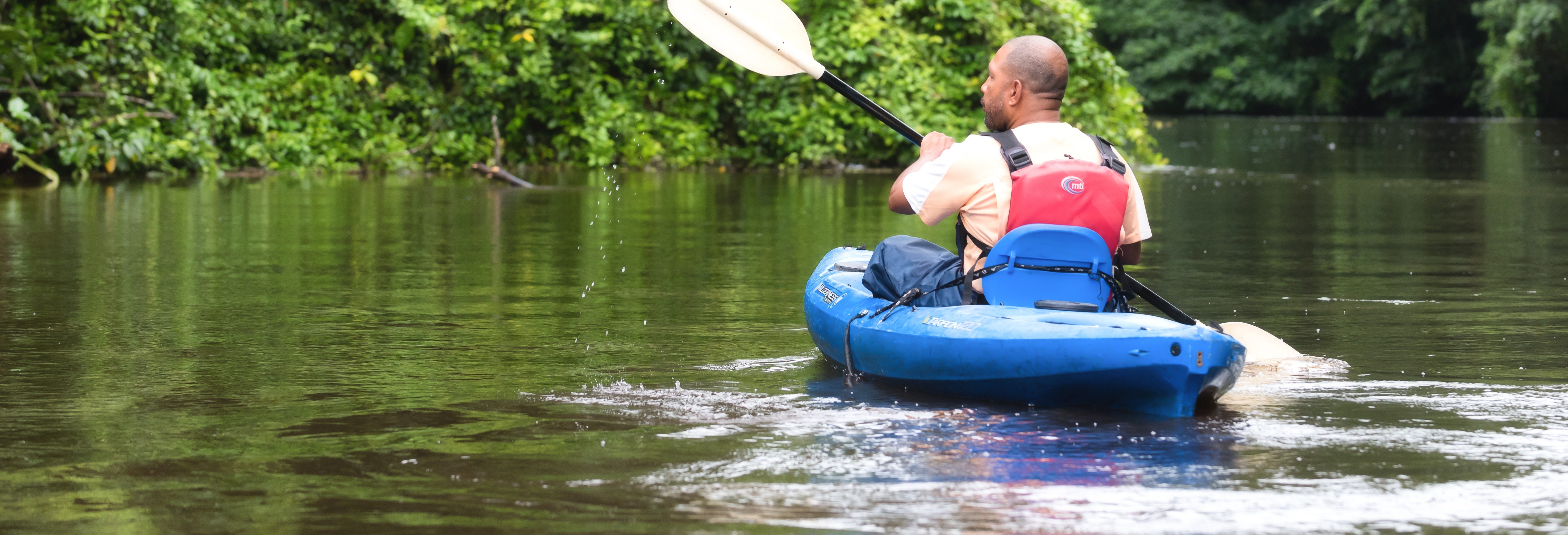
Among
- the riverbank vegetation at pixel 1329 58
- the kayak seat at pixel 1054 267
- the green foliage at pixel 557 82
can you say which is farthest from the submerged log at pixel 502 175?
the riverbank vegetation at pixel 1329 58

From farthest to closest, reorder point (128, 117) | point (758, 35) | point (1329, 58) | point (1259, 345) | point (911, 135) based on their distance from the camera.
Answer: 1. point (1329, 58)
2. point (128, 117)
3. point (758, 35)
4. point (911, 135)
5. point (1259, 345)

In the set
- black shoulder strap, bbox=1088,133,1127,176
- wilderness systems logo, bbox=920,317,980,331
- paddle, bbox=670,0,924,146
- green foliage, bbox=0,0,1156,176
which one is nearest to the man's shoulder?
black shoulder strap, bbox=1088,133,1127,176

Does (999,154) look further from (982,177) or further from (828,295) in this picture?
(828,295)

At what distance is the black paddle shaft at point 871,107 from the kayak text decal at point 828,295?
1.93ft

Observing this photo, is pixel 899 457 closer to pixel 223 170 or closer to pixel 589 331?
pixel 589 331

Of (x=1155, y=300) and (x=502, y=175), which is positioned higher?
(x=502, y=175)

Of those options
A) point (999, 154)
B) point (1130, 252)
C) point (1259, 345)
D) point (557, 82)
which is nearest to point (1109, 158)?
point (999, 154)

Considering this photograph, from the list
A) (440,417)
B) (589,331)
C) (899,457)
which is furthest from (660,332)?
(899,457)

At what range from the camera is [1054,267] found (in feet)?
15.6

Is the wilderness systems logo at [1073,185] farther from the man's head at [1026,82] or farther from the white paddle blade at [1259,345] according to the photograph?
the white paddle blade at [1259,345]

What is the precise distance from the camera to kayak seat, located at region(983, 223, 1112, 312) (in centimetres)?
474

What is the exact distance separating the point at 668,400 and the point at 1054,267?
1120 mm

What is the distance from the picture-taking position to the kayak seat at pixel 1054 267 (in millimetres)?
4738

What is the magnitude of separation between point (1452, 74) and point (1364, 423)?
43214 mm
